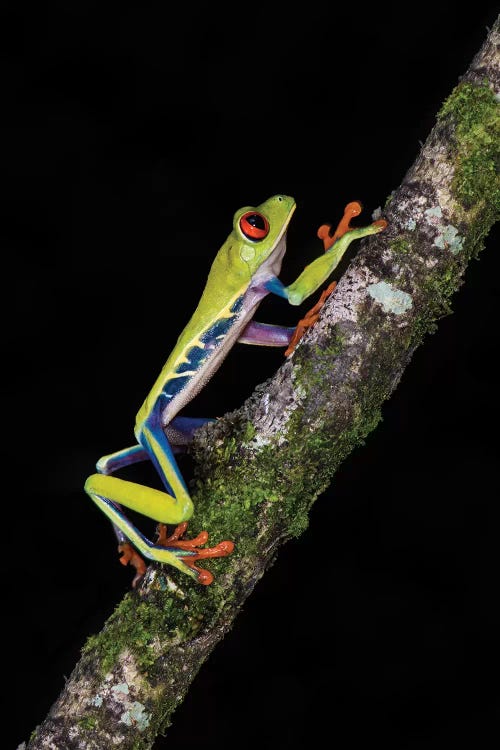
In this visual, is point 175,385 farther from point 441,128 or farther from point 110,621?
point 441,128

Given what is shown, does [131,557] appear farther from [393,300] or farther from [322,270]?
[393,300]

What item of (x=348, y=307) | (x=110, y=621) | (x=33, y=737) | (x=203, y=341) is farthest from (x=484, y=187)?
(x=33, y=737)

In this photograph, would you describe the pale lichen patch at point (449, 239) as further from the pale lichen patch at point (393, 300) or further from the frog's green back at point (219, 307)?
the frog's green back at point (219, 307)

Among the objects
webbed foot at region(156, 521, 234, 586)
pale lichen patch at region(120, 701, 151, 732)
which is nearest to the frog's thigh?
webbed foot at region(156, 521, 234, 586)

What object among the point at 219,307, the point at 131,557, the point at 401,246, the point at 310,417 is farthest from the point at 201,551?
the point at 401,246

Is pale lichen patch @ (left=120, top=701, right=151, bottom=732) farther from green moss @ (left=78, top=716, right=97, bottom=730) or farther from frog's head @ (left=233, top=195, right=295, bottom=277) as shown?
frog's head @ (left=233, top=195, right=295, bottom=277)

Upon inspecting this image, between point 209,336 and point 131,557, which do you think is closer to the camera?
point 209,336
